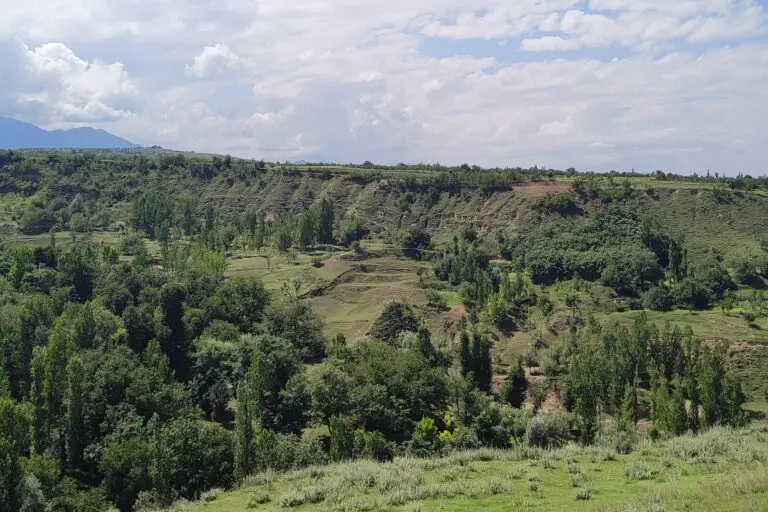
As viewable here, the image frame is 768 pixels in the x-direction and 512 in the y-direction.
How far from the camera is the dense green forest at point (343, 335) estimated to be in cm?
4159

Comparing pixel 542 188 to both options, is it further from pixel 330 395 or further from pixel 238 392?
pixel 238 392

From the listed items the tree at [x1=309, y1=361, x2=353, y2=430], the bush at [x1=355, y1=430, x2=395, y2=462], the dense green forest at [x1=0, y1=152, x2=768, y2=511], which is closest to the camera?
the bush at [x1=355, y1=430, x2=395, y2=462]

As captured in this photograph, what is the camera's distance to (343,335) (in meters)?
77.7

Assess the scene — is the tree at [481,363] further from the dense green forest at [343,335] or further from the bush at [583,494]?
the bush at [583,494]

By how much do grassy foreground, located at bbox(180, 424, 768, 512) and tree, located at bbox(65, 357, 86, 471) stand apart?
74.5 feet

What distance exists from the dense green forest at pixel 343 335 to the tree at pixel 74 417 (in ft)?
0.48

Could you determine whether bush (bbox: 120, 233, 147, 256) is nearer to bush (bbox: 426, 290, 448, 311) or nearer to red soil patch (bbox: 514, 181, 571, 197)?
bush (bbox: 426, 290, 448, 311)

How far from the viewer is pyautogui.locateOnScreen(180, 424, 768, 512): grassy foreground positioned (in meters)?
20.0

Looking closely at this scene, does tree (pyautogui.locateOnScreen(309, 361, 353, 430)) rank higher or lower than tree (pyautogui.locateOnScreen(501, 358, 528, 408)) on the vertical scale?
higher

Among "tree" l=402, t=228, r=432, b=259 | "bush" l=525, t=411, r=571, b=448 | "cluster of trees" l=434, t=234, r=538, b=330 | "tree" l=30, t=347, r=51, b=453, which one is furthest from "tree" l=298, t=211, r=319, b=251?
"bush" l=525, t=411, r=571, b=448

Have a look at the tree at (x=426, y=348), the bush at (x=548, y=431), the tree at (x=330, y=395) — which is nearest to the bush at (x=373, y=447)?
the tree at (x=330, y=395)

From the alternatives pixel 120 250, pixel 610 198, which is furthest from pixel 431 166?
pixel 120 250

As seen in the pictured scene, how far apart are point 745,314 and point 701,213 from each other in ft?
153

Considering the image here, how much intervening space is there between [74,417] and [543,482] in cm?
3639
